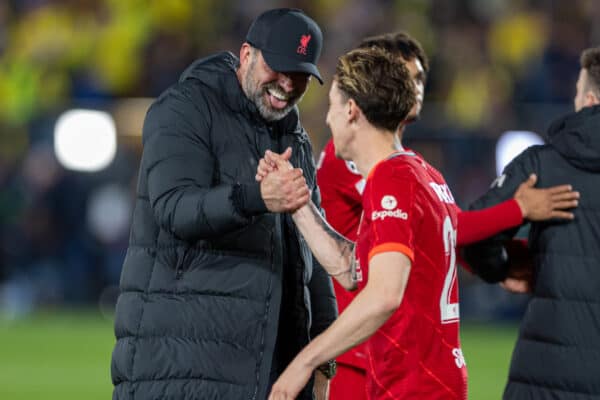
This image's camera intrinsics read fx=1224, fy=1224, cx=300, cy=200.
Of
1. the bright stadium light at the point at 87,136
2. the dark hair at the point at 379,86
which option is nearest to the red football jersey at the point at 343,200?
the dark hair at the point at 379,86

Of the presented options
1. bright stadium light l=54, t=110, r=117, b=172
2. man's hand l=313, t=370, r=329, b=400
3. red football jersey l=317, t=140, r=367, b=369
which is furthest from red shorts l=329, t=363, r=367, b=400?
bright stadium light l=54, t=110, r=117, b=172

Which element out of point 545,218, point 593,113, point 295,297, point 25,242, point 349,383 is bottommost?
point 25,242

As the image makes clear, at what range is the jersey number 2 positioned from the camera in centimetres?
405

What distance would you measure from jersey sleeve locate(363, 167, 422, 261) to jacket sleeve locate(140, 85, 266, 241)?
38 cm

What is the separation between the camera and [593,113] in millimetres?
4754

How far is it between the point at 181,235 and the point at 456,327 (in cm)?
97

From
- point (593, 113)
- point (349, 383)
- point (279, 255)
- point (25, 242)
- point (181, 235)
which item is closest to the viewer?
point (181, 235)

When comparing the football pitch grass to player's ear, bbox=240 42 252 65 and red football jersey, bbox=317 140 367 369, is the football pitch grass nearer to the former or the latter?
red football jersey, bbox=317 140 367 369

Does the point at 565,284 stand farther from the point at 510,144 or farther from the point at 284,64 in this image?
the point at 510,144

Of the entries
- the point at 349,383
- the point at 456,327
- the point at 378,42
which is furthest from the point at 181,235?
the point at 378,42

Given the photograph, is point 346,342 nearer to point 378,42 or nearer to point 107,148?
point 378,42

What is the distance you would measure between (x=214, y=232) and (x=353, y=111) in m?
0.62

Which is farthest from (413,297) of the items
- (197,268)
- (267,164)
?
(197,268)

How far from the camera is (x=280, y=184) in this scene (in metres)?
4.06
